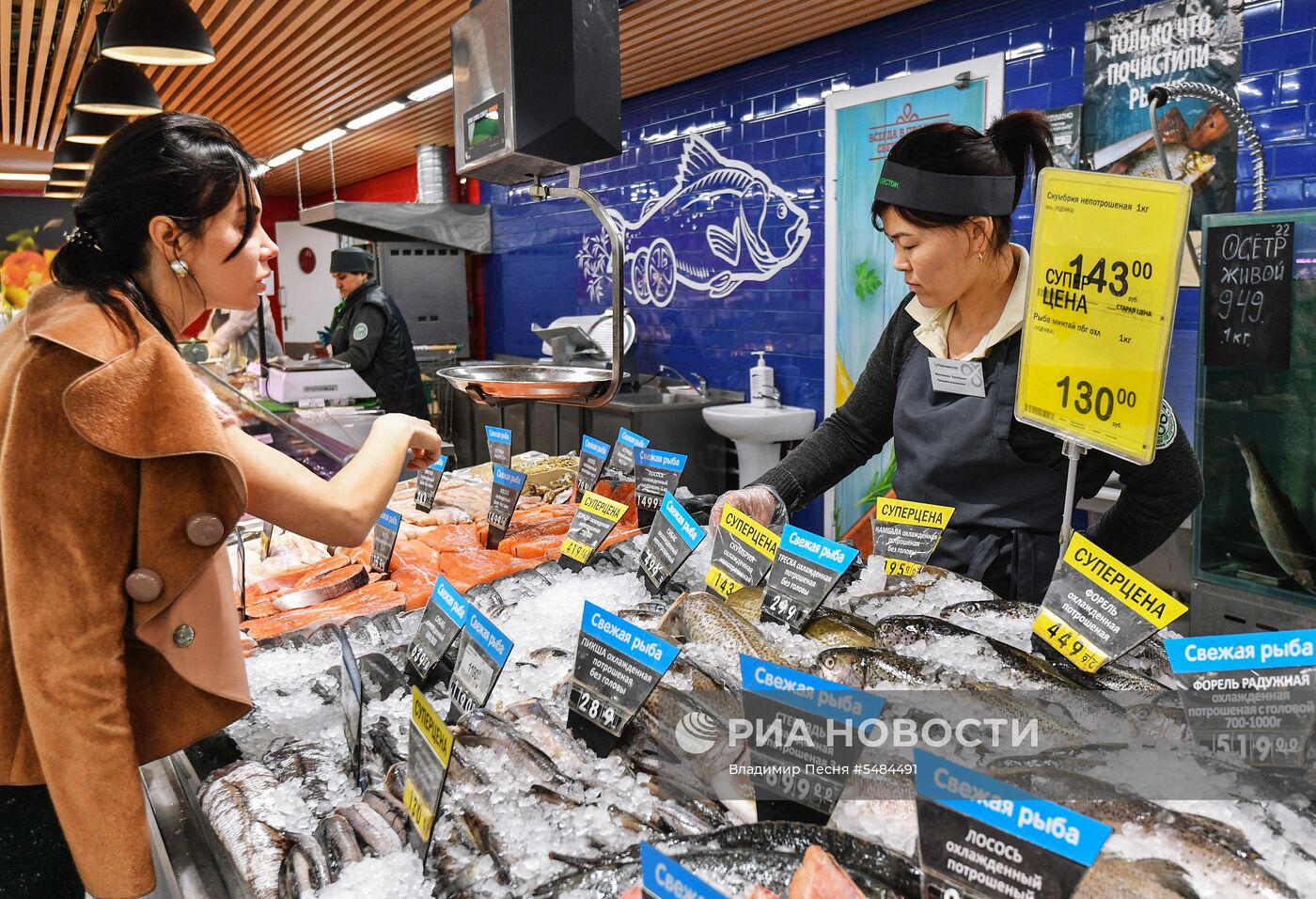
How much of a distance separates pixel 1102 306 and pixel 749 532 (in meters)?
0.76

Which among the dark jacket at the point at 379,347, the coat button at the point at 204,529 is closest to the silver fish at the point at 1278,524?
the coat button at the point at 204,529

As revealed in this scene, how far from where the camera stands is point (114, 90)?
4586 mm

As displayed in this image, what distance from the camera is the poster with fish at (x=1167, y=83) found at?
360 centimetres

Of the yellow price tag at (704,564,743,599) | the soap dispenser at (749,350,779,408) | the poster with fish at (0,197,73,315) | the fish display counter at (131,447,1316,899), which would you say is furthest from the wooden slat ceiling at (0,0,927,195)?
the fish display counter at (131,447,1316,899)

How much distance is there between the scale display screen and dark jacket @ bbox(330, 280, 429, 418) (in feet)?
13.8

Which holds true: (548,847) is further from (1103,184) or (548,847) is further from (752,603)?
(1103,184)

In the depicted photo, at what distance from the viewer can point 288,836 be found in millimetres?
1144

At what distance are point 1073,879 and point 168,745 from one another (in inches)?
45.4

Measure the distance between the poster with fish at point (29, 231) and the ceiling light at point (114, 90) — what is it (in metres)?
9.14

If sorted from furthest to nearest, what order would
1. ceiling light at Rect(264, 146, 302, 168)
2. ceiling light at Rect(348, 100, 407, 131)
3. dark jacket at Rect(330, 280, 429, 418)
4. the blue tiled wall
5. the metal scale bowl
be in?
ceiling light at Rect(264, 146, 302, 168)
ceiling light at Rect(348, 100, 407, 131)
dark jacket at Rect(330, 280, 429, 418)
the blue tiled wall
the metal scale bowl

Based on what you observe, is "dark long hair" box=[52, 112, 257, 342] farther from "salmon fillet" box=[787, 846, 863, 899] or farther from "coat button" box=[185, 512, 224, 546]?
"salmon fillet" box=[787, 846, 863, 899]

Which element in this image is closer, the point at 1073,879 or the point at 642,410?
the point at 1073,879

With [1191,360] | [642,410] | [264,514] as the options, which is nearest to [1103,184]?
[264,514]

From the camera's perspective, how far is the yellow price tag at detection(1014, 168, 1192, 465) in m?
1.49
